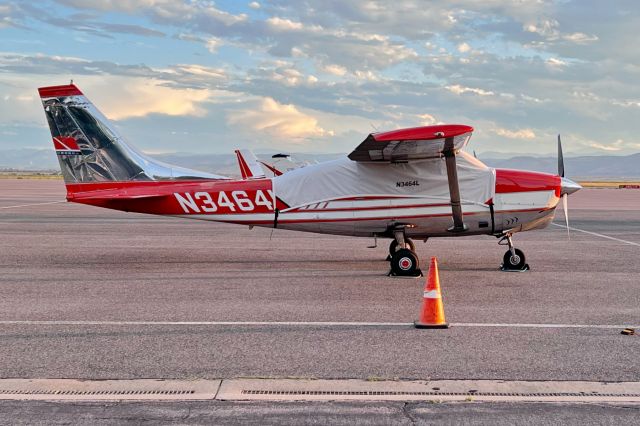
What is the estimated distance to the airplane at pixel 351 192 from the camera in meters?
12.7

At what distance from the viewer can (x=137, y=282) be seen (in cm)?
1105

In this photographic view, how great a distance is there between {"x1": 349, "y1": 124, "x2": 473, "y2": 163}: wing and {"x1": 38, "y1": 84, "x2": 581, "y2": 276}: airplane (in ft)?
0.13

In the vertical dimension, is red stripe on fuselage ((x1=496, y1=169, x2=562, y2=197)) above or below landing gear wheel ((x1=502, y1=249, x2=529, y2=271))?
above

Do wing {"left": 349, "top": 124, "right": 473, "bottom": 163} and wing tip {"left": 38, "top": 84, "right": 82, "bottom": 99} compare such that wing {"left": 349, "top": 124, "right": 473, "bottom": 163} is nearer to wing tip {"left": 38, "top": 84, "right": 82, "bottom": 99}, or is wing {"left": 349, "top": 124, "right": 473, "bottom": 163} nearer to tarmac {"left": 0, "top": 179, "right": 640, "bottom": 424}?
tarmac {"left": 0, "top": 179, "right": 640, "bottom": 424}

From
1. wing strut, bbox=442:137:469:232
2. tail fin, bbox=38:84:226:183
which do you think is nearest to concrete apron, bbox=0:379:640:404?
wing strut, bbox=442:137:469:232

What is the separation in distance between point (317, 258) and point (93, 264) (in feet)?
14.7

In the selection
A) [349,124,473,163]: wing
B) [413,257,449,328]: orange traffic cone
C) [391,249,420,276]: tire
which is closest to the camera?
[413,257,449,328]: orange traffic cone

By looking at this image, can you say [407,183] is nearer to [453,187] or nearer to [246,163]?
[453,187]

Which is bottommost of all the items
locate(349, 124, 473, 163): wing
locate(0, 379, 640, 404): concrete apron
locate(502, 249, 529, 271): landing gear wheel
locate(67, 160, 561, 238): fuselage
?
locate(502, 249, 529, 271): landing gear wheel

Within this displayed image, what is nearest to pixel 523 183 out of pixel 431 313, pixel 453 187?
pixel 453 187

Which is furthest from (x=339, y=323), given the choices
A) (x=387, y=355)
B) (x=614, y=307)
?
(x=614, y=307)

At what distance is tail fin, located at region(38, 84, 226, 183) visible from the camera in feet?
43.2

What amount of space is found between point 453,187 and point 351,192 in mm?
1889

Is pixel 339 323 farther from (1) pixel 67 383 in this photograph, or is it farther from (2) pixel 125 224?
(2) pixel 125 224
